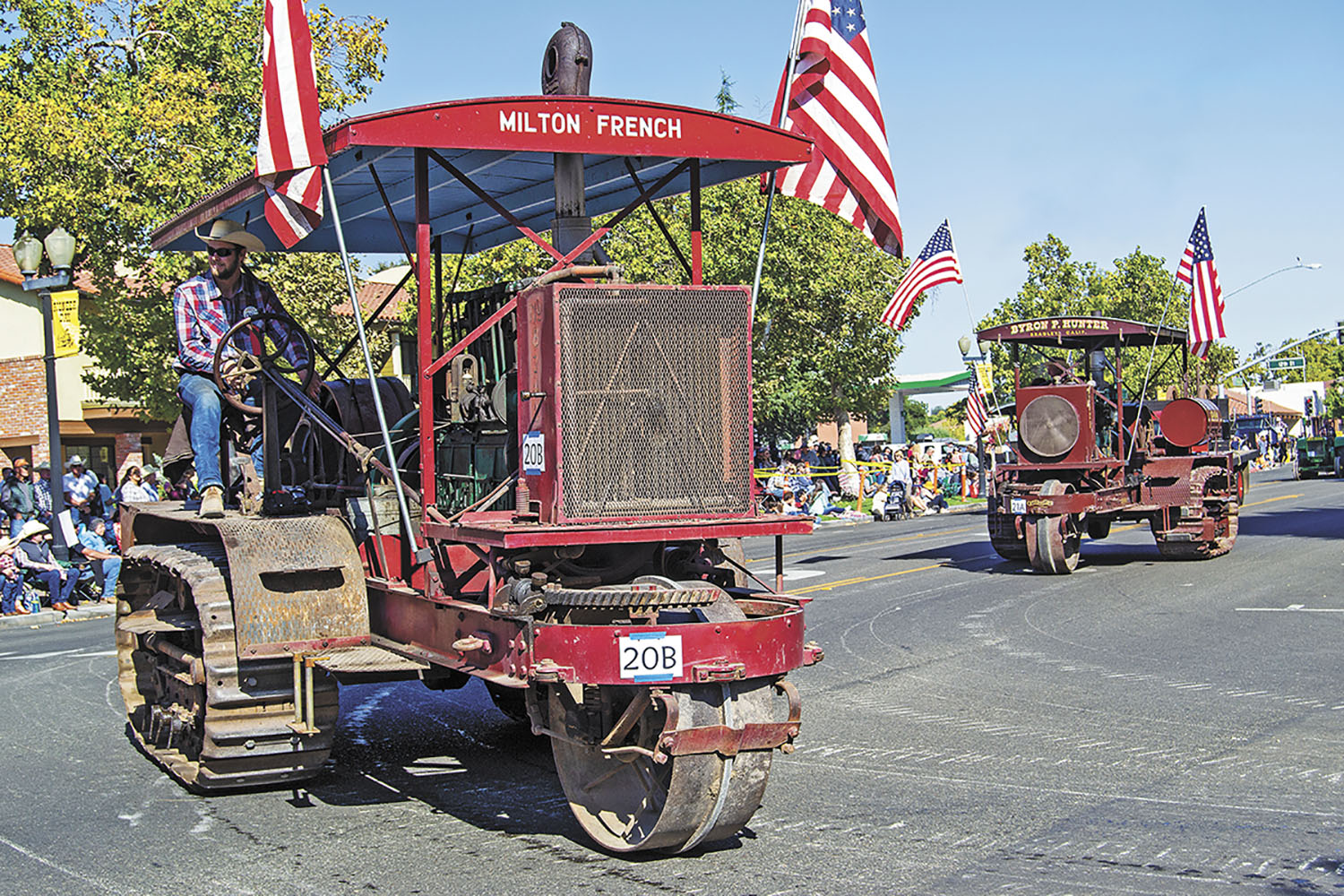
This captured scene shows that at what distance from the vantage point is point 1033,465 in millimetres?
16766

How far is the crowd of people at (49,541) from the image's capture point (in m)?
16.2

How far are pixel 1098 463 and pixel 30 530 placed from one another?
12.6m

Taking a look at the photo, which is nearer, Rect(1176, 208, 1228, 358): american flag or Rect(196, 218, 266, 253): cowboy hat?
Rect(196, 218, 266, 253): cowboy hat

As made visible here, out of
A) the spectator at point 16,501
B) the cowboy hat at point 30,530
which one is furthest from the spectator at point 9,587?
the spectator at point 16,501

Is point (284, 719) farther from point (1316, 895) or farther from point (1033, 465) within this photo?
point (1033, 465)

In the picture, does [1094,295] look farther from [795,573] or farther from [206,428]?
[206,428]

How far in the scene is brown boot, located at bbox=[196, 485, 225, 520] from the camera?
25.2 feet

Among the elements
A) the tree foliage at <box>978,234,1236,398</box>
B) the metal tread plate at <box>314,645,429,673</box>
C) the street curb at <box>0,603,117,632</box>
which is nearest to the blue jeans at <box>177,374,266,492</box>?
the metal tread plate at <box>314,645,429,673</box>

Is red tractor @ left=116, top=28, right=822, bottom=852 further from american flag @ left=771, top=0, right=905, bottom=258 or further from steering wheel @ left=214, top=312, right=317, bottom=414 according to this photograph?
american flag @ left=771, top=0, right=905, bottom=258

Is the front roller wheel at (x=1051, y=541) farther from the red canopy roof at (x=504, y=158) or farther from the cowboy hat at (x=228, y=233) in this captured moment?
the cowboy hat at (x=228, y=233)

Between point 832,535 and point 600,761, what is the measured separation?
1893cm

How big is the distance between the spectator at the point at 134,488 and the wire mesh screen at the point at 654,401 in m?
13.4

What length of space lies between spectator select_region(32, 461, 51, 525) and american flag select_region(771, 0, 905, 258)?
45.3 feet

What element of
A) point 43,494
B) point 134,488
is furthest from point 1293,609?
point 43,494
